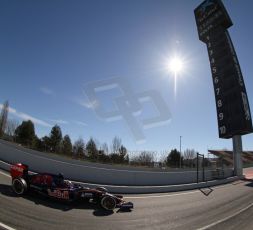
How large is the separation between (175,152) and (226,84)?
158 feet

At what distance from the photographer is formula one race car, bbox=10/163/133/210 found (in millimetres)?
11445

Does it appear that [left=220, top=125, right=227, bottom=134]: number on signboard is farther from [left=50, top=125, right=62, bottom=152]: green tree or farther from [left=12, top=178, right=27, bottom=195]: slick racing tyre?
[left=50, top=125, right=62, bottom=152]: green tree

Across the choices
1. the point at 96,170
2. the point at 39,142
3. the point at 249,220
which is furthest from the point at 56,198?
the point at 39,142

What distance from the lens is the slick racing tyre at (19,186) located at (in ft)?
38.2

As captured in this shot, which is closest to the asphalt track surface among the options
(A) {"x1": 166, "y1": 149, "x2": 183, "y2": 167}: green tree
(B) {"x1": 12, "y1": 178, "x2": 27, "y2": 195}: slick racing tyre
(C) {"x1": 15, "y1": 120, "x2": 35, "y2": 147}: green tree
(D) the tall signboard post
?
(B) {"x1": 12, "y1": 178, "x2": 27, "y2": 195}: slick racing tyre

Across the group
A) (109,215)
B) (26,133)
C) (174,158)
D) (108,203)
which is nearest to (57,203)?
(108,203)

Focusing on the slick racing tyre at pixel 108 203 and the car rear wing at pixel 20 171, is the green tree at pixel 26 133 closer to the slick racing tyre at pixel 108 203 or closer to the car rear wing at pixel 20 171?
the car rear wing at pixel 20 171

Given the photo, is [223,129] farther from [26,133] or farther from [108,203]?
[26,133]

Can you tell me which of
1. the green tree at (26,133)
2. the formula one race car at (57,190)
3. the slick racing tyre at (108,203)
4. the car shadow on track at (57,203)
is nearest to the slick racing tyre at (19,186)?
the formula one race car at (57,190)

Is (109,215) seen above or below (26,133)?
below

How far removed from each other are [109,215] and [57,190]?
7.91 ft

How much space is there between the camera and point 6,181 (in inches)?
562

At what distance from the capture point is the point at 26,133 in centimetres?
7819

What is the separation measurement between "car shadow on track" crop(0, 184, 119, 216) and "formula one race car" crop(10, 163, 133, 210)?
232 mm
